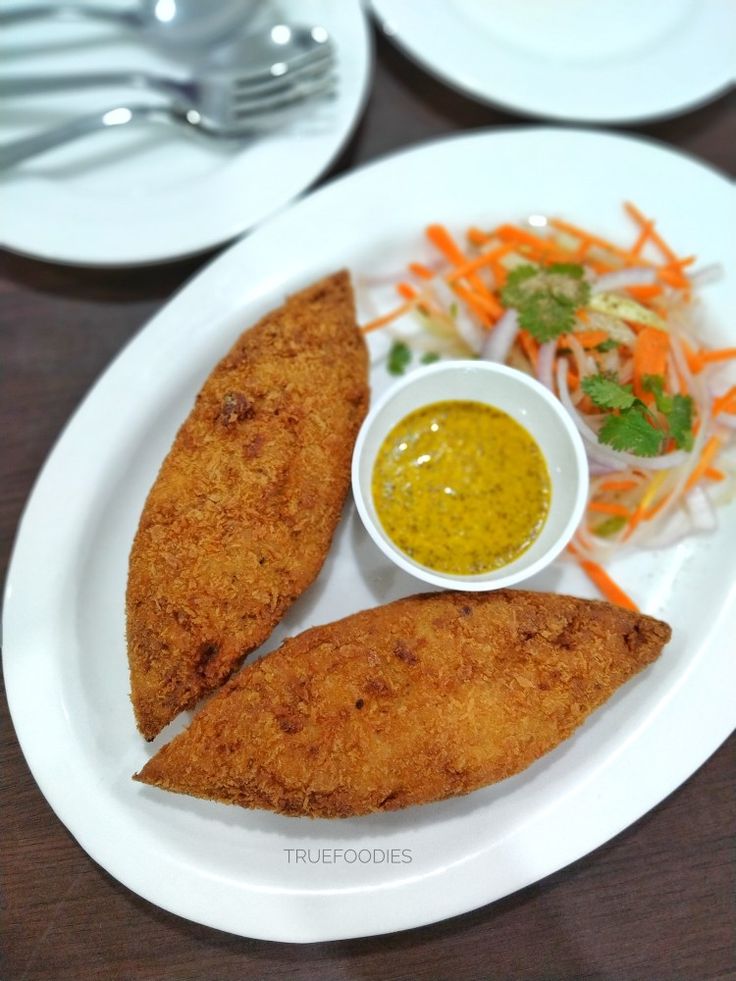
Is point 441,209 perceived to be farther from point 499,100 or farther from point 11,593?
point 11,593

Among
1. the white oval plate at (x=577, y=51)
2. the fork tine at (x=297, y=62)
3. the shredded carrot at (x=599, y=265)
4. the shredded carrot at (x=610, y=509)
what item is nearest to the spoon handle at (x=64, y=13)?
the fork tine at (x=297, y=62)

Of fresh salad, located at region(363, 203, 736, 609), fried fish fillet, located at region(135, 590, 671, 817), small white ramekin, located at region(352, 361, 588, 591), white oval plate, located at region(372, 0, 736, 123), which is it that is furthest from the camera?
white oval plate, located at region(372, 0, 736, 123)

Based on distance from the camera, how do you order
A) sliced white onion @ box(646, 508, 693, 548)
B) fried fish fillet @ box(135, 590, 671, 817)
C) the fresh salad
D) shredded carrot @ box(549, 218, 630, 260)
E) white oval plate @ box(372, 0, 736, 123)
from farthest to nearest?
white oval plate @ box(372, 0, 736, 123), shredded carrot @ box(549, 218, 630, 260), sliced white onion @ box(646, 508, 693, 548), the fresh salad, fried fish fillet @ box(135, 590, 671, 817)

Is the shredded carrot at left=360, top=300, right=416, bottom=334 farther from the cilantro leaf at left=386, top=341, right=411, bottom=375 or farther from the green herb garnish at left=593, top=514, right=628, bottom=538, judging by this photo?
the green herb garnish at left=593, top=514, right=628, bottom=538

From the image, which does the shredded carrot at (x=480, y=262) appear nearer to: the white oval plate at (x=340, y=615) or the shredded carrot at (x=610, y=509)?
the white oval plate at (x=340, y=615)

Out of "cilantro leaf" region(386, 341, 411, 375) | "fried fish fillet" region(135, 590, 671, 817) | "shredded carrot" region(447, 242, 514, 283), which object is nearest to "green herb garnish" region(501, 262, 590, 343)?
"shredded carrot" region(447, 242, 514, 283)

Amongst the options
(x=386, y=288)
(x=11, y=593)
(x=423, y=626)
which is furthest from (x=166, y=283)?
(x=423, y=626)

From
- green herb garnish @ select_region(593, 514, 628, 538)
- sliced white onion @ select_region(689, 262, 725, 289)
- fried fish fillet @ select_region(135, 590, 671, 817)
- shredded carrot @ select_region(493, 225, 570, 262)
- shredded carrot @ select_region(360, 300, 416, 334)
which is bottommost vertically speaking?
fried fish fillet @ select_region(135, 590, 671, 817)
